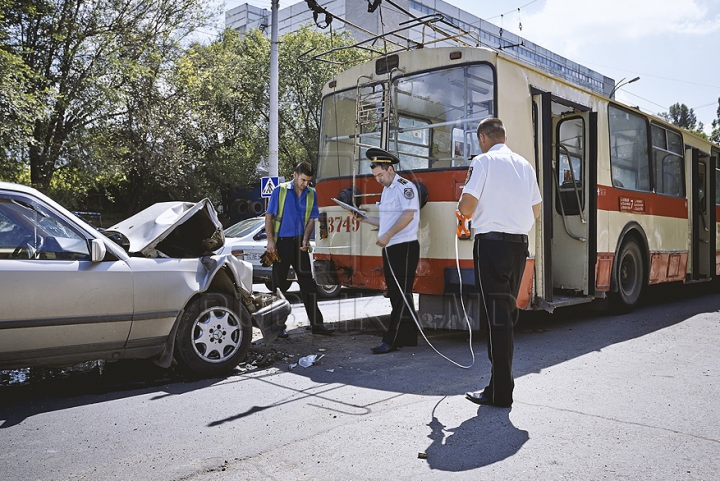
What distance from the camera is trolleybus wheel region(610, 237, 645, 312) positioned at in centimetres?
886

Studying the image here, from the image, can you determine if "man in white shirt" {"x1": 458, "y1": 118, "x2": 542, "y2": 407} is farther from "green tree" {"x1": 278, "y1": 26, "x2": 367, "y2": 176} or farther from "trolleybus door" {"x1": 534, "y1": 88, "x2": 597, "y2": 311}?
"green tree" {"x1": 278, "y1": 26, "x2": 367, "y2": 176}

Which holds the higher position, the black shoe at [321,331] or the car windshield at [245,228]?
the car windshield at [245,228]

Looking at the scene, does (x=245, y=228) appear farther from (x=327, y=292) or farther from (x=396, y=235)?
(x=396, y=235)

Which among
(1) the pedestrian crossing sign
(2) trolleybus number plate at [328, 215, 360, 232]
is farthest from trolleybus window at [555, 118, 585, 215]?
(1) the pedestrian crossing sign

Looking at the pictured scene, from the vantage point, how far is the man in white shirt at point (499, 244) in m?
4.25

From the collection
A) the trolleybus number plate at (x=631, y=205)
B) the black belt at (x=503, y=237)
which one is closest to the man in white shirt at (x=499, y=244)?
the black belt at (x=503, y=237)

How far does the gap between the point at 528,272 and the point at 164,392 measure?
393 centimetres

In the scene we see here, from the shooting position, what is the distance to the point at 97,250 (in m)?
4.53

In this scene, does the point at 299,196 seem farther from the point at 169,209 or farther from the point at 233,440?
the point at 233,440

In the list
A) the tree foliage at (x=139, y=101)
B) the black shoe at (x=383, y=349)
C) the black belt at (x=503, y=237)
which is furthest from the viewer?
the tree foliage at (x=139, y=101)

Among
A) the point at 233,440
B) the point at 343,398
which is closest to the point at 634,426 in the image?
the point at 343,398

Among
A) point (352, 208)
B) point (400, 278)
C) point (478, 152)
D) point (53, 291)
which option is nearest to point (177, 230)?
point (53, 291)

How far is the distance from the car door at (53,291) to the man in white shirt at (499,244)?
2.71 meters

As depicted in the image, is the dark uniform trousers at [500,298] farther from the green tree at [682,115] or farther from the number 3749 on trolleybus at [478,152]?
the green tree at [682,115]
